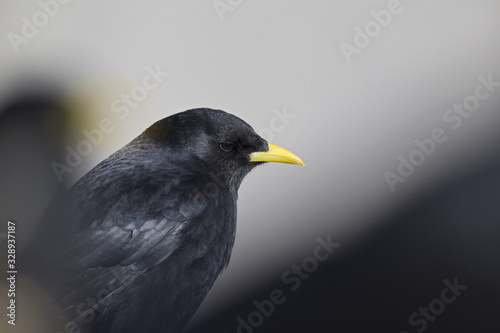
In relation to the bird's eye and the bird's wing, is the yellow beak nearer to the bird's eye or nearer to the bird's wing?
the bird's eye

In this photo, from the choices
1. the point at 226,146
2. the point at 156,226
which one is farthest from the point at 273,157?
the point at 156,226

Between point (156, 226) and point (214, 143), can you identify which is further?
point (214, 143)

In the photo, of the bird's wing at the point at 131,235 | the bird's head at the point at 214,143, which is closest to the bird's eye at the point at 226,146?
the bird's head at the point at 214,143

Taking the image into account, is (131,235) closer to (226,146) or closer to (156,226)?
(156,226)

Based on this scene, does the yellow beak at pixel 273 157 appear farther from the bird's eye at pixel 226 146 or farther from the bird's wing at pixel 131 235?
the bird's wing at pixel 131 235

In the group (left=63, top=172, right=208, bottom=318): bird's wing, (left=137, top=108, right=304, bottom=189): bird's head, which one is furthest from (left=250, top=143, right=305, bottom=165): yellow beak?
(left=63, top=172, right=208, bottom=318): bird's wing

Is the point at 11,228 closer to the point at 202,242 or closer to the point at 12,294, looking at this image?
the point at 12,294
